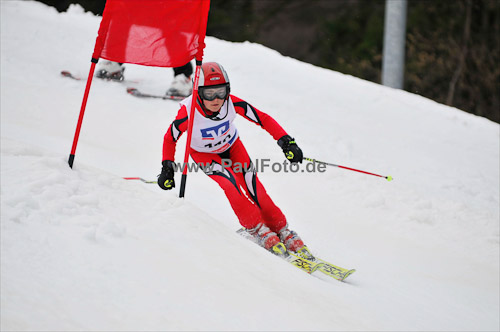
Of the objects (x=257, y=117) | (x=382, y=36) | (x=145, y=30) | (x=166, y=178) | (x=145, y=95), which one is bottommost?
(x=166, y=178)

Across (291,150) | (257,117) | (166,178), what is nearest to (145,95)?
(257,117)

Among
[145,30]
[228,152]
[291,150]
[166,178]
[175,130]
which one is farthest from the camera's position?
[228,152]

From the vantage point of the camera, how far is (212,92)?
4086 mm

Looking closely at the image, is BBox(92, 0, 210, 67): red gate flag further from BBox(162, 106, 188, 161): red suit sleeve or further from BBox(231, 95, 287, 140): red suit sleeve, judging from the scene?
BBox(231, 95, 287, 140): red suit sleeve

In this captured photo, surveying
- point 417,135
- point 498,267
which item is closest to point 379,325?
point 498,267

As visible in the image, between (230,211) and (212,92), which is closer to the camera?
(212,92)

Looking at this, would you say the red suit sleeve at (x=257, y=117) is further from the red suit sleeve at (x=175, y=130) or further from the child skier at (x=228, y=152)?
the red suit sleeve at (x=175, y=130)

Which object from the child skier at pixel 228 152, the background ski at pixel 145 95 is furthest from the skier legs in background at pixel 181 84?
the child skier at pixel 228 152

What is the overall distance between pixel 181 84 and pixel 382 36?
11902 mm

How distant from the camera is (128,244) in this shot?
107 inches

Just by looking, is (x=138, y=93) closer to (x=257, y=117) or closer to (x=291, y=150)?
(x=257, y=117)

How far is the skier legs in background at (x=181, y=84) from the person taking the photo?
778cm

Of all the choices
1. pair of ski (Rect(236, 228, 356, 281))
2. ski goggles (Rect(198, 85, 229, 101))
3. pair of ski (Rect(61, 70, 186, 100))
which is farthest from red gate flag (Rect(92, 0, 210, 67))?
pair of ski (Rect(61, 70, 186, 100))

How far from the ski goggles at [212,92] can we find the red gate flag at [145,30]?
15.5 inches
